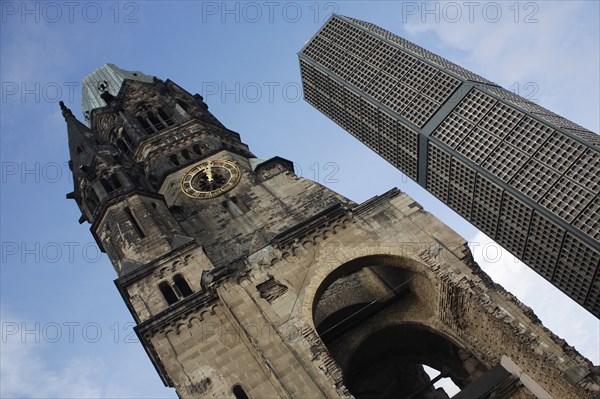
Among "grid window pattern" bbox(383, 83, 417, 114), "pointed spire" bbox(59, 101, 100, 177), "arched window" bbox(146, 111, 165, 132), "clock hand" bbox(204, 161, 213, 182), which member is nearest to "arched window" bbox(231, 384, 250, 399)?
"clock hand" bbox(204, 161, 213, 182)

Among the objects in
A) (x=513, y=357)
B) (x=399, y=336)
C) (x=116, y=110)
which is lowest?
(x=513, y=357)

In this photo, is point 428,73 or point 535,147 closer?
point 535,147

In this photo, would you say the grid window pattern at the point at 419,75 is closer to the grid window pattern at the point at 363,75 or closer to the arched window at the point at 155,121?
the grid window pattern at the point at 363,75

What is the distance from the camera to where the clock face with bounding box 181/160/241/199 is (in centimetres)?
4244

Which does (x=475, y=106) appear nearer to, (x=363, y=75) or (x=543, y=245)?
(x=543, y=245)

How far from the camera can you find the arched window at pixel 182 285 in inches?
1325

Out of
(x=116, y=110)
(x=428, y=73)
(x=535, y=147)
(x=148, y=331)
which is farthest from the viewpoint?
(x=116, y=110)

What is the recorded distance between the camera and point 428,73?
145 feet

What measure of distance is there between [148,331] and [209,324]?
8.55 feet

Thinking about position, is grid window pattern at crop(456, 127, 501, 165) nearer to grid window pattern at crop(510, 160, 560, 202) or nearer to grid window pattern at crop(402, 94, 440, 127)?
grid window pattern at crop(510, 160, 560, 202)

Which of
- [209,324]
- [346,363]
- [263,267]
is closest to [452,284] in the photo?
[346,363]

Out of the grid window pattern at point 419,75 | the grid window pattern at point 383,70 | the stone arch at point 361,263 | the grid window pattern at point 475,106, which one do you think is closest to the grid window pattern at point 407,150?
the grid window pattern at point 383,70

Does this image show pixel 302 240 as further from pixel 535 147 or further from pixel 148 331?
pixel 535 147

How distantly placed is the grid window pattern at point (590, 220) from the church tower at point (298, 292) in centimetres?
647
